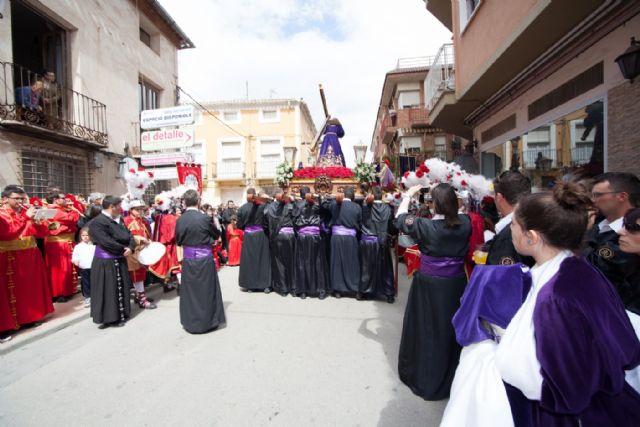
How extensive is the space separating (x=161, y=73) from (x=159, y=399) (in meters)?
13.6

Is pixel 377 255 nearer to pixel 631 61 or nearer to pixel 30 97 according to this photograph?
pixel 631 61

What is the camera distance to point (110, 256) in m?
4.90

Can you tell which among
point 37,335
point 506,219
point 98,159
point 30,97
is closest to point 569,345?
point 506,219

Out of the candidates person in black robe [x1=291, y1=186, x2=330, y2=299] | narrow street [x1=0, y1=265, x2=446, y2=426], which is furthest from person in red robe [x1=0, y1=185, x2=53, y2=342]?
person in black robe [x1=291, y1=186, x2=330, y2=299]

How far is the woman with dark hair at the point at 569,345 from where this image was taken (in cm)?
121

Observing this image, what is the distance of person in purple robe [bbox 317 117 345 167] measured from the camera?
8695 mm

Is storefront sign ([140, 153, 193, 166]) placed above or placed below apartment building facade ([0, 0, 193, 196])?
below

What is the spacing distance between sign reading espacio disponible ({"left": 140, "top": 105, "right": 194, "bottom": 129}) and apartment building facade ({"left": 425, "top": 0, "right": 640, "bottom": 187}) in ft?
23.3

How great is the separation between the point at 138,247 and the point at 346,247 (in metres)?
3.52

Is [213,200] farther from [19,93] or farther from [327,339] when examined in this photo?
[327,339]

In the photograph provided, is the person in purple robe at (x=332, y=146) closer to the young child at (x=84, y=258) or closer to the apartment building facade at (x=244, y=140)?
the young child at (x=84, y=258)

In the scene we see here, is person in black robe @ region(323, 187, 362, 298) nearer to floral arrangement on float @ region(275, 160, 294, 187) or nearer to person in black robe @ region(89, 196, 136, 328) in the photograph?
floral arrangement on float @ region(275, 160, 294, 187)

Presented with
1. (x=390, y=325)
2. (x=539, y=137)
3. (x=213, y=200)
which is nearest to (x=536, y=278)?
(x=390, y=325)

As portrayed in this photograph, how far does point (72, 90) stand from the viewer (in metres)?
9.07
